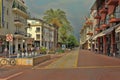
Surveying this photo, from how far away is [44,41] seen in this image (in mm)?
134875

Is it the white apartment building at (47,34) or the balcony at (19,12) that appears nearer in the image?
the balcony at (19,12)

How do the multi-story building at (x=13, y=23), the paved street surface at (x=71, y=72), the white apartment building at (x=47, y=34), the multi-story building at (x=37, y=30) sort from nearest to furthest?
the paved street surface at (x=71, y=72)
the multi-story building at (x=13, y=23)
the multi-story building at (x=37, y=30)
the white apartment building at (x=47, y=34)

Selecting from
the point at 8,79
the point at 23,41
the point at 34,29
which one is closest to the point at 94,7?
the point at 23,41

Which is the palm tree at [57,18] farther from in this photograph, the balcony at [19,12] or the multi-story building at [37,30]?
the balcony at [19,12]

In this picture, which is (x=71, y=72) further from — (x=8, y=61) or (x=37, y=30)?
(x=37, y=30)

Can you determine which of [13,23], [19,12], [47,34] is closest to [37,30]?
[47,34]

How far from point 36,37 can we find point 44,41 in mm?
7079

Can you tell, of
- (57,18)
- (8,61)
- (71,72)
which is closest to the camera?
(71,72)

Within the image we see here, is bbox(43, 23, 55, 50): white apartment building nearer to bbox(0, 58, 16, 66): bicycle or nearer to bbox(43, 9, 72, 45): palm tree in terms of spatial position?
bbox(43, 9, 72, 45): palm tree

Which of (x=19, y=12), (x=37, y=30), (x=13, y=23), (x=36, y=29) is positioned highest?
(x=19, y=12)

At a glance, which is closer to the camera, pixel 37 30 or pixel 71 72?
pixel 71 72

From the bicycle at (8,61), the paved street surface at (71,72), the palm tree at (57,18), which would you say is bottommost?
the paved street surface at (71,72)

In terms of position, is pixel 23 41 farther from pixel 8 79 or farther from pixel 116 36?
pixel 8 79

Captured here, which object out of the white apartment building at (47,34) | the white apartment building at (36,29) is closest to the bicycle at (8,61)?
the white apartment building at (36,29)
